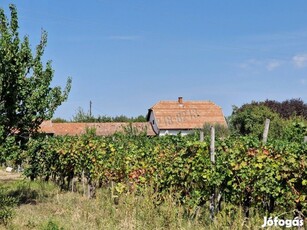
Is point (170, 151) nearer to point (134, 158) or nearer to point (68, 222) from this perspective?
point (134, 158)

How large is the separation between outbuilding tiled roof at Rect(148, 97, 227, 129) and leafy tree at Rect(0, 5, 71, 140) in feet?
127

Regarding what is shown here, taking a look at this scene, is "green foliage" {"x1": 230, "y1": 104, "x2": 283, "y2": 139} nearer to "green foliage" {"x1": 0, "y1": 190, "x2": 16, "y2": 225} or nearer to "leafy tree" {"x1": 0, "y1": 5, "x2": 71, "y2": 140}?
"leafy tree" {"x1": 0, "y1": 5, "x2": 71, "y2": 140}

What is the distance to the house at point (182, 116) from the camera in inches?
1951

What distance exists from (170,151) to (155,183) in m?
0.82

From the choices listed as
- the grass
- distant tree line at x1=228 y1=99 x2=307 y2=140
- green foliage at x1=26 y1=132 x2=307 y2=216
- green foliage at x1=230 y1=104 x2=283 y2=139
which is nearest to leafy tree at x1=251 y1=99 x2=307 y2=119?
distant tree line at x1=228 y1=99 x2=307 y2=140

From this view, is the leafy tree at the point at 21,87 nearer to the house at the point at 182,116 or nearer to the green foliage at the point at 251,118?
the green foliage at the point at 251,118

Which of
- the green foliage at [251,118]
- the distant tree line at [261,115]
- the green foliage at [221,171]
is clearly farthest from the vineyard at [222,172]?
the green foliage at [251,118]

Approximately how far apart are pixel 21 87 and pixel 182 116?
139ft

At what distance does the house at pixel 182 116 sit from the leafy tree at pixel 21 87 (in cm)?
3773

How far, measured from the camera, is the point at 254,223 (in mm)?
5922

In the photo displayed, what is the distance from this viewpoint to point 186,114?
171 ft

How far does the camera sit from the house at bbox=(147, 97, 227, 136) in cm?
4956

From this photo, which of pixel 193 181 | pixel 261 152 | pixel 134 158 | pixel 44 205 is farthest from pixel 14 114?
pixel 261 152

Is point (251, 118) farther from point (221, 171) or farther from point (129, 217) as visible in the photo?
point (129, 217)
